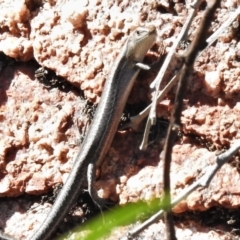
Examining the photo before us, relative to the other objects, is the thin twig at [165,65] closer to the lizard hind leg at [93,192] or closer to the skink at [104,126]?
the skink at [104,126]

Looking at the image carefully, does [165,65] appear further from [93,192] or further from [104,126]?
[93,192]

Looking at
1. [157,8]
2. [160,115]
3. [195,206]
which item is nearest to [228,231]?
[195,206]

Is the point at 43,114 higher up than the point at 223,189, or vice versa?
the point at 43,114

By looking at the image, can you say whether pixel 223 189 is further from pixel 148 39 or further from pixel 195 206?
pixel 148 39

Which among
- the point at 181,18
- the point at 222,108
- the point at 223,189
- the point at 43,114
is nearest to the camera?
the point at 223,189

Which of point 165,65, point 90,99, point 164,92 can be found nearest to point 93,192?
point 90,99
